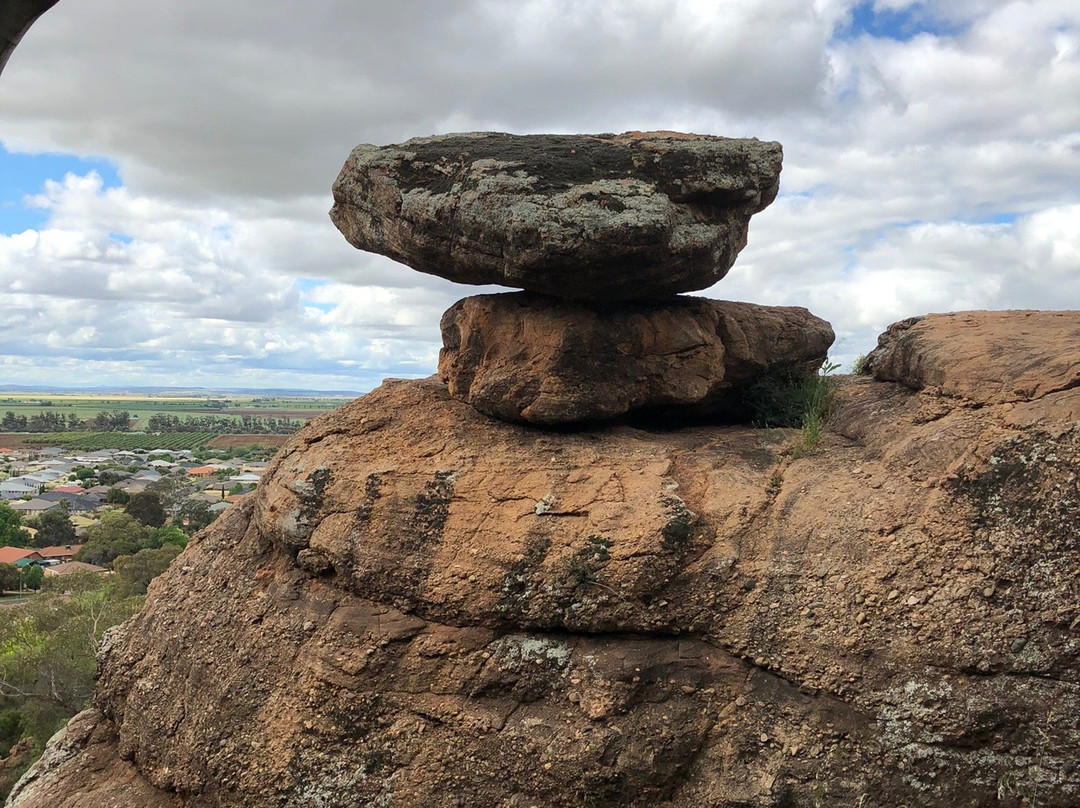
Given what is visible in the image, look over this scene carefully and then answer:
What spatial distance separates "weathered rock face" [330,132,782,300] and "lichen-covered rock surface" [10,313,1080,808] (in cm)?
194

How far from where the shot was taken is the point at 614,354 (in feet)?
29.5

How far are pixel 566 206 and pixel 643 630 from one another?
4.09 m

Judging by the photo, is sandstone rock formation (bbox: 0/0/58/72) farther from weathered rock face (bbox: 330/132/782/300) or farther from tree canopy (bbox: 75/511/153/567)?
tree canopy (bbox: 75/511/153/567)

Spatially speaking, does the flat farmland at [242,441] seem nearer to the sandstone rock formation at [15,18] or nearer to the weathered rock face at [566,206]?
the weathered rock face at [566,206]

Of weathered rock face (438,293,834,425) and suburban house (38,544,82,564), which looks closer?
weathered rock face (438,293,834,425)

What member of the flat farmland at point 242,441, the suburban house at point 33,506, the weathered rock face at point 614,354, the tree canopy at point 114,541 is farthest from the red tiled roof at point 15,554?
the flat farmland at point 242,441

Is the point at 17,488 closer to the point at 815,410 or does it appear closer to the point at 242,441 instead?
the point at 242,441

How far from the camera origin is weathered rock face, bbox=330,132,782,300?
25.6ft

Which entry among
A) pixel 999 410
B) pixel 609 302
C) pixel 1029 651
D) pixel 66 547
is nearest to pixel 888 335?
pixel 999 410

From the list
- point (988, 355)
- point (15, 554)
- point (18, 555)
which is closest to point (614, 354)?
point (988, 355)

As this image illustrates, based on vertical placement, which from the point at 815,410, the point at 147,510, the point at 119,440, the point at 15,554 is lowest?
the point at 15,554

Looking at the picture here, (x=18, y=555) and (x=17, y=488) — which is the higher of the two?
(x=18, y=555)

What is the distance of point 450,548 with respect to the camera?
7.86 m

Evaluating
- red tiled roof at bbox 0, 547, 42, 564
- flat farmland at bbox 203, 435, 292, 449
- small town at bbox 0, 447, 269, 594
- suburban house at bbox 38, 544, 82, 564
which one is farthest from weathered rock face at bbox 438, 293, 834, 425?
flat farmland at bbox 203, 435, 292, 449
